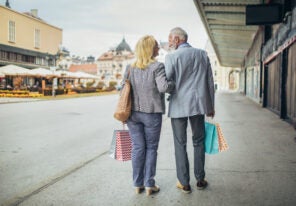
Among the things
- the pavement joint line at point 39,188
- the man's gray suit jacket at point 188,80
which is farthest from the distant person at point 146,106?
the pavement joint line at point 39,188

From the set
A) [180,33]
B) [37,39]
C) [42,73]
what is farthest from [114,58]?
[180,33]

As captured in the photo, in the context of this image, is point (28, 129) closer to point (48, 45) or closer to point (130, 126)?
point (130, 126)

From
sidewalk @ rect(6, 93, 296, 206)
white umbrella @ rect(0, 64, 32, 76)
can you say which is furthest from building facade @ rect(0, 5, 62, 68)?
sidewalk @ rect(6, 93, 296, 206)

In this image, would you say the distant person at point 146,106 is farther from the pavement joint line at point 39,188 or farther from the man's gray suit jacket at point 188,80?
the pavement joint line at point 39,188

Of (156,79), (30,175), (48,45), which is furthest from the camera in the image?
(48,45)

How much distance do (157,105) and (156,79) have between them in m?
0.28

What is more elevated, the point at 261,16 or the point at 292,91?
the point at 261,16

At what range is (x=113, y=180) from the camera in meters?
4.35

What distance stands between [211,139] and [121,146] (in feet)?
3.48

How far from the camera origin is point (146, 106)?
372 cm

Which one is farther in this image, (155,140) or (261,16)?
(261,16)

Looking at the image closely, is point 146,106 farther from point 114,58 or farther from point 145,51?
point 114,58

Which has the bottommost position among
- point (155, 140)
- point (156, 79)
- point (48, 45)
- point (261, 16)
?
point (155, 140)

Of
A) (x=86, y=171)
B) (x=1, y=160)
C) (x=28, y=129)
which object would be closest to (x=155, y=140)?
(x=86, y=171)
